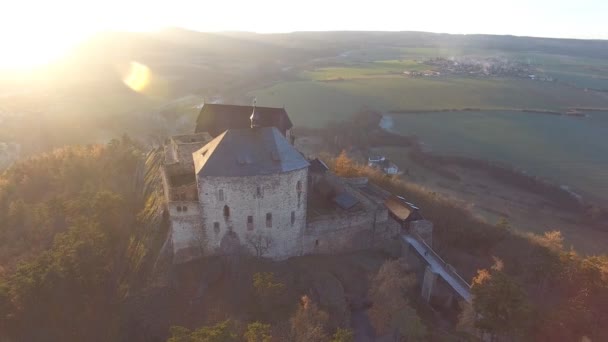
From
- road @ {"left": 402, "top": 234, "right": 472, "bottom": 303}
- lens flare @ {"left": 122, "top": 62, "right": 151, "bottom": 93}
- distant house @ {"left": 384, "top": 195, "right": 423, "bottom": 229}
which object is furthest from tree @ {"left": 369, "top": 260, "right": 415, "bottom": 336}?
lens flare @ {"left": 122, "top": 62, "right": 151, "bottom": 93}

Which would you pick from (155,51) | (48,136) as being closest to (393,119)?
(48,136)

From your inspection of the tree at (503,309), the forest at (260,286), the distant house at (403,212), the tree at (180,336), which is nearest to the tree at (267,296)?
the forest at (260,286)

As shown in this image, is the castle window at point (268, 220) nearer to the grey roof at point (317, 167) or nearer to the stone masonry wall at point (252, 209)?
the stone masonry wall at point (252, 209)

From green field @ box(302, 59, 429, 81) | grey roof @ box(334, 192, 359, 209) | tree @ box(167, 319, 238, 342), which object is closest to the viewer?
tree @ box(167, 319, 238, 342)

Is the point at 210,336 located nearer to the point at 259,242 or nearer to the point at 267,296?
the point at 267,296

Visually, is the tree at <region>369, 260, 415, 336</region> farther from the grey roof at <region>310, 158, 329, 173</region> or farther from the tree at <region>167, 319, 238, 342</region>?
the grey roof at <region>310, 158, 329, 173</region>

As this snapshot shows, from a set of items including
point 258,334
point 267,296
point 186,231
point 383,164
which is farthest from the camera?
point 383,164

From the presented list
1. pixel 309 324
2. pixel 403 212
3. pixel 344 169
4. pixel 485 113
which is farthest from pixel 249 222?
pixel 485 113
